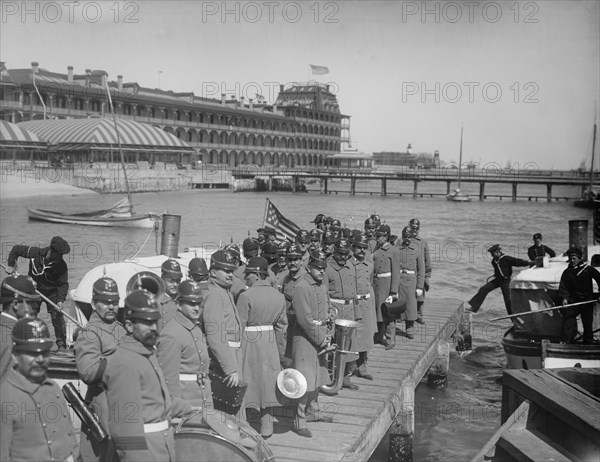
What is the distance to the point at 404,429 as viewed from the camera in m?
9.16

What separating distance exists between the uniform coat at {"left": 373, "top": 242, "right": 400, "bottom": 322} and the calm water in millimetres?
2487

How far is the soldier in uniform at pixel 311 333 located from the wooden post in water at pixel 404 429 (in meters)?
1.77

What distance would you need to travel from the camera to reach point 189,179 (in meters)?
77.2

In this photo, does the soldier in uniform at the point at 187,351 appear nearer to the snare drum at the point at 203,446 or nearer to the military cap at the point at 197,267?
the snare drum at the point at 203,446

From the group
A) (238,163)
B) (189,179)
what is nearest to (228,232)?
(189,179)

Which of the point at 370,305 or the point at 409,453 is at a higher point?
the point at 370,305

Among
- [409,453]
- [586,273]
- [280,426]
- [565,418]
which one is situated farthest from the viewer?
[586,273]

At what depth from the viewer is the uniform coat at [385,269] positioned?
38.1ft

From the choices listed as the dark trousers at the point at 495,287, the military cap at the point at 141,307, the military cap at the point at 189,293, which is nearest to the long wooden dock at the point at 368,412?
the military cap at the point at 189,293

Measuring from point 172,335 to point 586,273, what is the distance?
754 cm

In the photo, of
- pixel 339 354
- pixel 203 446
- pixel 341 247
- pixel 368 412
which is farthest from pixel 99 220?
pixel 203 446

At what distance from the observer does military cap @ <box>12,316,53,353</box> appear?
4227 millimetres

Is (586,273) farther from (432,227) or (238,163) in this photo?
(238,163)

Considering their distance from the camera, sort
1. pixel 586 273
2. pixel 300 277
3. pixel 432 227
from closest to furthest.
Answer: pixel 300 277 < pixel 586 273 < pixel 432 227
